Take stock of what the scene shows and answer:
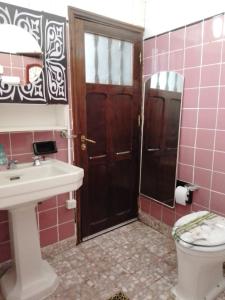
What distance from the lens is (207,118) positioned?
180 centimetres

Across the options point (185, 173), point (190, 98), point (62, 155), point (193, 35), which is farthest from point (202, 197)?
point (193, 35)

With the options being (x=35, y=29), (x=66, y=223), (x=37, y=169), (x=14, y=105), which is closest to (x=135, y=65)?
(x=35, y=29)

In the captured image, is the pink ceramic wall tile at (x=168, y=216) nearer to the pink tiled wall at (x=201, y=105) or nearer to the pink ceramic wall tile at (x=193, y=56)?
the pink tiled wall at (x=201, y=105)

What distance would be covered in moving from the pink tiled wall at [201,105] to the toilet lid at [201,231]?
30 centimetres

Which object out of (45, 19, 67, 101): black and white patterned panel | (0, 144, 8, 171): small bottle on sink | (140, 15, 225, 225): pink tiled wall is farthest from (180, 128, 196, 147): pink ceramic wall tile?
(0, 144, 8, 171): small bottle on sink

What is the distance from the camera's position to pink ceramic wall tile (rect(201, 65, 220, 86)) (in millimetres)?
1711

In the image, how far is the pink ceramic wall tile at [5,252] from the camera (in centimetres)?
171

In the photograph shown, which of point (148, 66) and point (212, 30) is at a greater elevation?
point (212, 30)

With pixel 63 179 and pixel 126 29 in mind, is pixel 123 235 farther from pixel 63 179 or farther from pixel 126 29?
pixel 126 29

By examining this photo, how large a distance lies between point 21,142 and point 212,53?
1.57 meters

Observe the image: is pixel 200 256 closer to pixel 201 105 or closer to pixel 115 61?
pixel 201 105

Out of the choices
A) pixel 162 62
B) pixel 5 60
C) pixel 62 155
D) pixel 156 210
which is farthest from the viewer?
pixel 156 210

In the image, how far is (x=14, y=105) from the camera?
5.36 feet

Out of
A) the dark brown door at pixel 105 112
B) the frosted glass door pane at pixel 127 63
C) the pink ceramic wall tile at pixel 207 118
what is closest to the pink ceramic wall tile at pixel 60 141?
the dark brown door at pixel 105 112
